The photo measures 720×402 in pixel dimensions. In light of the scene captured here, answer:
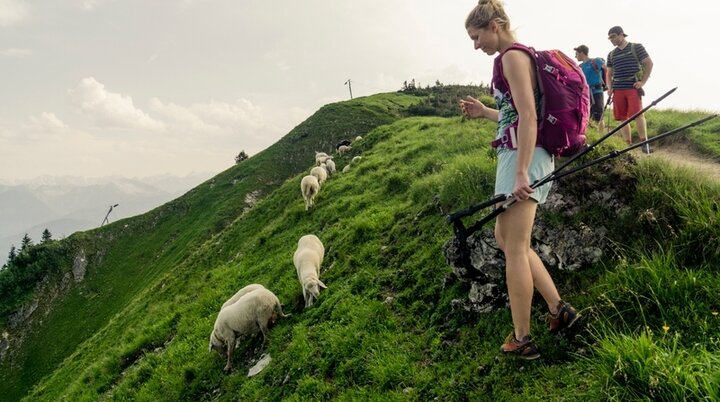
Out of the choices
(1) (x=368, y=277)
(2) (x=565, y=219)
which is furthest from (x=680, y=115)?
(1) (x=368, y=277)

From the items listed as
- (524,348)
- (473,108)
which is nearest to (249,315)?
(524,348)

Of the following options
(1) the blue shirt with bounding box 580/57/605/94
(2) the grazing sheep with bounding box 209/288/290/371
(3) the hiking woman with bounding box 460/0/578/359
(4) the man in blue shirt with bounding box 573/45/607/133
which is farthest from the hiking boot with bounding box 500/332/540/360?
(1) the blue shirt with bounding box 580/57/605/94

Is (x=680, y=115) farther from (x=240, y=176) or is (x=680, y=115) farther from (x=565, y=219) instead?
(x=240, y=176)

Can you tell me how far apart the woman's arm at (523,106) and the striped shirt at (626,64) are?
9217 millimetres

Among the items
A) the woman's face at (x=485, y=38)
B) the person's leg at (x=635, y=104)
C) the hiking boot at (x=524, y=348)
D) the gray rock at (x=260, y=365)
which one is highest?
the woman's face at (x=485, y=38)

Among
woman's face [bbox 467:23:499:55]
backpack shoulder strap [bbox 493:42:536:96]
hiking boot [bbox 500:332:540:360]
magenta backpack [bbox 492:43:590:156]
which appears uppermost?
woman's face [bbox 467:23:499:55]

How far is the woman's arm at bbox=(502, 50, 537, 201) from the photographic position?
13.6 feet

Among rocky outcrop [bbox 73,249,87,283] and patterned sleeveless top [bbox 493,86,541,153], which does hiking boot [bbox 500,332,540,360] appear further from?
rocky outcrop [bbox 73,249,87,283]

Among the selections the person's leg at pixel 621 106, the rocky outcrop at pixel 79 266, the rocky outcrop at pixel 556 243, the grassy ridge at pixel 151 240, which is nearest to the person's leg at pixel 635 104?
the person's leg at pixel 621 106

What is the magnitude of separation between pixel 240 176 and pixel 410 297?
61313mm

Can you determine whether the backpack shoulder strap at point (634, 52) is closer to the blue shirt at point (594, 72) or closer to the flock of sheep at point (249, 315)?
the blue shirt at point (594, 72)

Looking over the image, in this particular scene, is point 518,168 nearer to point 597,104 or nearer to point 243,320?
point 243,320

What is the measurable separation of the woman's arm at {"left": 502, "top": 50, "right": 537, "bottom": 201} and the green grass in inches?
64.8

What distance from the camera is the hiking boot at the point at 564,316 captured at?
15.8 ft
